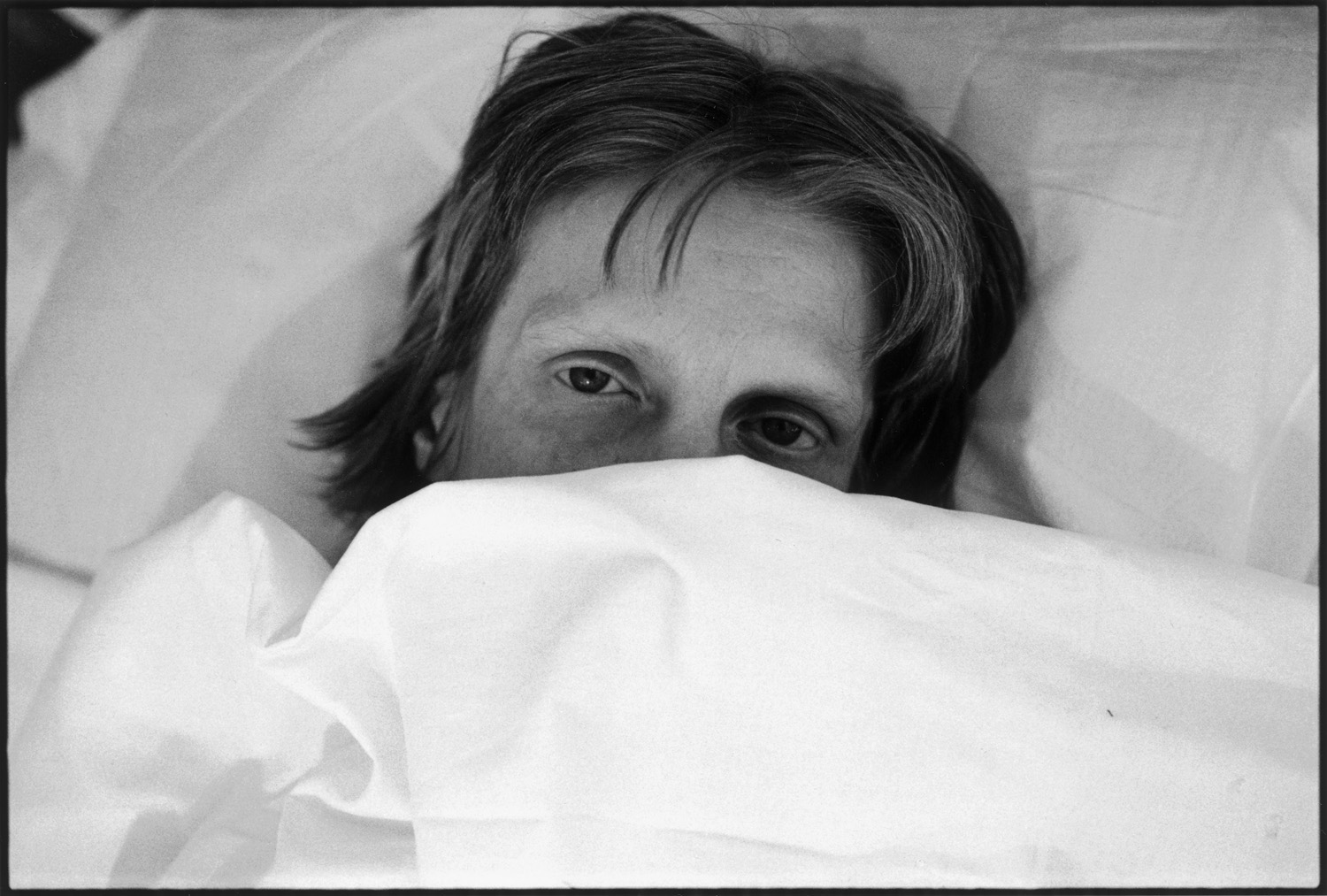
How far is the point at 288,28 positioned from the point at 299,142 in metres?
0.08

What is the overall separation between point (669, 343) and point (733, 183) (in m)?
0.11

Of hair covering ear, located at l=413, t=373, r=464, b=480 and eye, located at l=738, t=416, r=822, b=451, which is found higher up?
eye, located at l=738, t=416, r=822, b=451

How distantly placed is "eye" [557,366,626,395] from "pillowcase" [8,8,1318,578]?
22 centimetres

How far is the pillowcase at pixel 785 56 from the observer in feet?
2.22

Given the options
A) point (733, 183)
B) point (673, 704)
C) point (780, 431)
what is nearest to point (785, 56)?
point (733, 183)

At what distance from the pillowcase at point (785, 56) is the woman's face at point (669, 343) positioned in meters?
0.15

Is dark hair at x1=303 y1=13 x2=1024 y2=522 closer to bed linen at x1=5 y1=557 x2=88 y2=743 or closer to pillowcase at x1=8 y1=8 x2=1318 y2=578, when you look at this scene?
pillowcase at x1=8 y1=8 x2=1318 y2=578

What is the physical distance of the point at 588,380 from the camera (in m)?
0.68

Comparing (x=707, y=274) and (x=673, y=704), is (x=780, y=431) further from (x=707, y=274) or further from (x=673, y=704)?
(x=673, y=704)

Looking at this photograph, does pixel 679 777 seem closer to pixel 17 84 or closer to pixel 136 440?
pixel 136 440

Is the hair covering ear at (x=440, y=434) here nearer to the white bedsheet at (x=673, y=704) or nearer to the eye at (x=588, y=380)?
the eye at (x=588, y=380)

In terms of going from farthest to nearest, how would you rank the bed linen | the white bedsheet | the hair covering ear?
the hair covering ear < the bed linen < the white bedsheet

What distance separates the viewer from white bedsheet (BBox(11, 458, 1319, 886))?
471mm

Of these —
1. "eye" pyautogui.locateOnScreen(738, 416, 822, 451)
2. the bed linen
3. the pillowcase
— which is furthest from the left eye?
the bed linen
